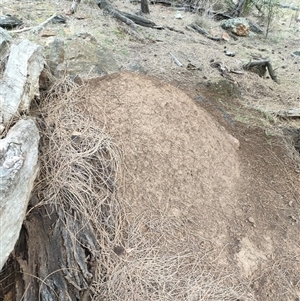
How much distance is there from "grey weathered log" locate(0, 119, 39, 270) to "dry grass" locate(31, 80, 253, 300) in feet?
0.92

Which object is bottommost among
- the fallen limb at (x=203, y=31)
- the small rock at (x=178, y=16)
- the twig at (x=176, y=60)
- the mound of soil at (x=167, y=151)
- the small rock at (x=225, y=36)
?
the small rock at (x=225, y=36)

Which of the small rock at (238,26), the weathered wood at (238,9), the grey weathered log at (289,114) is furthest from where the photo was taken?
the weathered wood at (238,9)

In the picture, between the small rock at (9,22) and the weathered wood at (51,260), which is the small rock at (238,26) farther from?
the weathered wood at (51,260)

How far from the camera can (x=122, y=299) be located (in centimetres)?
196

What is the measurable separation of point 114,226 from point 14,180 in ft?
2.62

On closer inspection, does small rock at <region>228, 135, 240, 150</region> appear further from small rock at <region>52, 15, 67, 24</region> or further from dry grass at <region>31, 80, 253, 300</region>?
small rock at <region>52, 15, 67, 24</region>

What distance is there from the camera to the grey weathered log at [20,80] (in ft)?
6.63

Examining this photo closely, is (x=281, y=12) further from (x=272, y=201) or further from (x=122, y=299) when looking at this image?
(x=122, y=299)

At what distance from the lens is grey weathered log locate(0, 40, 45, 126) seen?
202 centimetres

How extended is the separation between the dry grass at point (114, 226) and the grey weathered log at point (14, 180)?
0.92 feet

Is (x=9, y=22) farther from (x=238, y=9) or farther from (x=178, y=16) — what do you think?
(x=238, y=9)

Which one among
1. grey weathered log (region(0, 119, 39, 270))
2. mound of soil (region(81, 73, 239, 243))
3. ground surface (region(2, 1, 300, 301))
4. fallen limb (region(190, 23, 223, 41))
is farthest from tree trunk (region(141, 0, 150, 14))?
grey weathered log (region(0, 119, 39, 270))

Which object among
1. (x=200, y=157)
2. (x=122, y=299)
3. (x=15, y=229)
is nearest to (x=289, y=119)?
(x=200, y=157)

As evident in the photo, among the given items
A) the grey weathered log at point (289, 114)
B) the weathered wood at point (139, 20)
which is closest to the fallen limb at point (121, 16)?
the weathered wood at point (139, 20)
